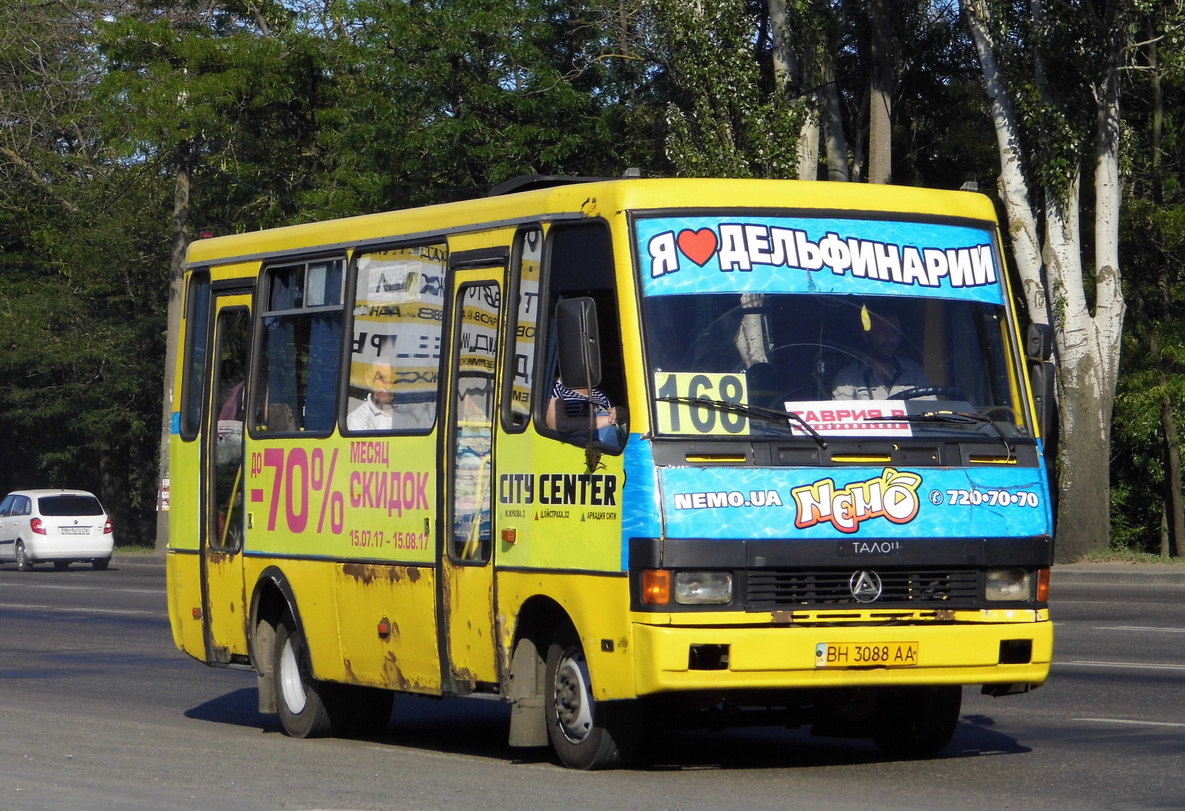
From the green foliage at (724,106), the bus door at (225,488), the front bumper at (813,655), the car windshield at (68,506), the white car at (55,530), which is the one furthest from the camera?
the car windshield at (68,506)

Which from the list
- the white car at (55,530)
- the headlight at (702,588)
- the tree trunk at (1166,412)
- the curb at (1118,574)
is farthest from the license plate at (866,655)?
the white car at (55,530)

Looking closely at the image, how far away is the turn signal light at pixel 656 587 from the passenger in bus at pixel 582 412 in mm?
642

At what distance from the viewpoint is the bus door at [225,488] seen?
12.7 metres

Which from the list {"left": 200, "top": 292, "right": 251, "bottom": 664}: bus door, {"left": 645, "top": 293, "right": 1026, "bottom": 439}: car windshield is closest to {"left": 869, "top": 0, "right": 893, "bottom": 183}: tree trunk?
{"left": 200, "top": 292, "right": 251, "bottom": 664}: bus door

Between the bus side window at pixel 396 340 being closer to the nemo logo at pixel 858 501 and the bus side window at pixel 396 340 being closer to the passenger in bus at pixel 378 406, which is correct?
the passenger in bus at pixel 378 406

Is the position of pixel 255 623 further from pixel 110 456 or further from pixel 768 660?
pixel 110 456

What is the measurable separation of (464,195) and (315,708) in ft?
87.1

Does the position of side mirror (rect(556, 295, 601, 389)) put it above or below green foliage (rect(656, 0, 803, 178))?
below

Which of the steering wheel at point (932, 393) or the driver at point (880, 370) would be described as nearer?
the driver at point (880, 370)

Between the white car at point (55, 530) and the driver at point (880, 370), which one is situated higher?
the driver at point (880, 370)

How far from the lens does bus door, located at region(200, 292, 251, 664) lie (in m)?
12.7

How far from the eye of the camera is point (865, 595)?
29.8ft

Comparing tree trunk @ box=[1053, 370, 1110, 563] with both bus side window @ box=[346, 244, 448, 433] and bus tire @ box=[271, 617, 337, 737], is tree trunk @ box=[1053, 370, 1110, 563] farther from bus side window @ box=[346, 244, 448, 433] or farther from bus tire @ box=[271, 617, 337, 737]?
bus side window @ box=[346, 244, 448, 433]

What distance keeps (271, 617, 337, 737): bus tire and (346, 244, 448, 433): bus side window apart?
1518 mm
